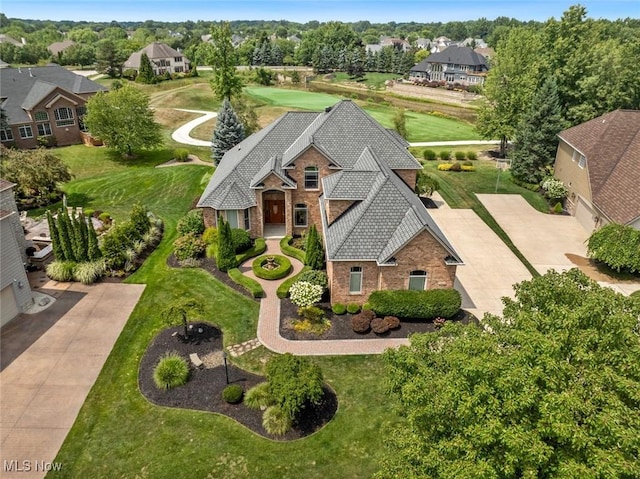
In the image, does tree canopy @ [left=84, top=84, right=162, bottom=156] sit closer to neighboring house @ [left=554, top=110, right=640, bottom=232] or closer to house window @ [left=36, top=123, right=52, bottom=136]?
house window @ [left=36, top=123, right=52, bottom=136]

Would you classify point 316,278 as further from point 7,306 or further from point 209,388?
point 7,306

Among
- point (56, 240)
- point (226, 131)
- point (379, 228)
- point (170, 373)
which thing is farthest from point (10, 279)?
point (226, 131)

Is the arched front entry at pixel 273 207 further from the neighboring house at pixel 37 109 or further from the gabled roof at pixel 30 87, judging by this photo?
the gabled roof at pixel 30 87

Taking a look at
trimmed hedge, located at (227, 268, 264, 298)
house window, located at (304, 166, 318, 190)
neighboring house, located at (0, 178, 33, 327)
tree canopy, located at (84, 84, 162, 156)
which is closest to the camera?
neighboring house, located at (0, 178, 33, 327)

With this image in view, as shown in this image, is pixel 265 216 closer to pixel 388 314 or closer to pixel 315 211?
pixel 315 211

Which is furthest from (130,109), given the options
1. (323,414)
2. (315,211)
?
(323,414)

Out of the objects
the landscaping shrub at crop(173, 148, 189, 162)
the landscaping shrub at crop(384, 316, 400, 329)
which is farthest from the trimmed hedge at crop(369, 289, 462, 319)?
the landscaping shrub at crop(173, 148, 189, 162)
